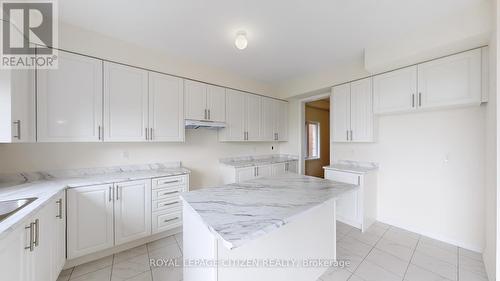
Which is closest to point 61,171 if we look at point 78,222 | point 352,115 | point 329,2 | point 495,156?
point 78,222

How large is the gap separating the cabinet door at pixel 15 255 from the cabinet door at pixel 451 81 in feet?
13.0

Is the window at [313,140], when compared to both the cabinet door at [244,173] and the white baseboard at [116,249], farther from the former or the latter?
the white baseboard at [116,249]

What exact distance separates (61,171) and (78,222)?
73cm

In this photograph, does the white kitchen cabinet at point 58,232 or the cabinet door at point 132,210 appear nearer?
the white kitchen cabinet at point 58,232

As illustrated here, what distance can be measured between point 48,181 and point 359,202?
3.90 meters

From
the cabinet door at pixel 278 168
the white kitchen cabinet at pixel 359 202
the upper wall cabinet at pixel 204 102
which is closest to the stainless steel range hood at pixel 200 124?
the upper wall cabinet at pixel 204 102

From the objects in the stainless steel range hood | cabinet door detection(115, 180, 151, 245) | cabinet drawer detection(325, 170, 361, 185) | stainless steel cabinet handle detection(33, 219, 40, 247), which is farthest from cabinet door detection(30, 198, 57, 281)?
cabinet drawer detection(325, 170, 361, 185)

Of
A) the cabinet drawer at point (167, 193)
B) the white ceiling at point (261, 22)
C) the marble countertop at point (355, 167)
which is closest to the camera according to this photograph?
the white ceiling at point (261, 22)

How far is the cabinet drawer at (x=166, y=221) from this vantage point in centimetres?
248

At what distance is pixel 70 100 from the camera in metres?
2.10

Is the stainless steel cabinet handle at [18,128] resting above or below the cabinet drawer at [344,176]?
above

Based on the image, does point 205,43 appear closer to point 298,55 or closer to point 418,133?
point 298,55

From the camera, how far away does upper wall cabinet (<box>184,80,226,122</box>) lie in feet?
9.82

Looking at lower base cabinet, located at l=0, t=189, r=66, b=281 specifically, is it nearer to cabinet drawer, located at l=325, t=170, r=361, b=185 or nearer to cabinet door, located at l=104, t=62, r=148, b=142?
cabinet door, located at l=104, t=62, r=148, b=142
